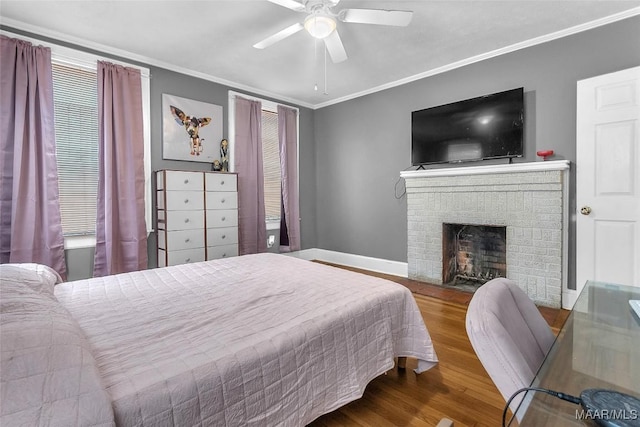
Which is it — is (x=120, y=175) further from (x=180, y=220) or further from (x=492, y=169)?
(x=492, y=169)

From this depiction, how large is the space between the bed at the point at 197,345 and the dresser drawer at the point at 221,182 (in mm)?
1647

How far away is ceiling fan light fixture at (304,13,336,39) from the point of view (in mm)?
2150

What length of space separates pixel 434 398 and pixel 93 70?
413 cm

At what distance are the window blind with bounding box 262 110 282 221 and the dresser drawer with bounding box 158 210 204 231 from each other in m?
1.27

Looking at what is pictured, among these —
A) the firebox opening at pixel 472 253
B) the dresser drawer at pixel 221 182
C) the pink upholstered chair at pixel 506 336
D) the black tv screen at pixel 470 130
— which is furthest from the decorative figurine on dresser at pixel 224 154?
the pink upholstered chair at pixel 506 336

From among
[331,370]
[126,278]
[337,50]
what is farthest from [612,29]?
[126,278]

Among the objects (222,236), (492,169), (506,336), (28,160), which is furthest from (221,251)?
(506,336)

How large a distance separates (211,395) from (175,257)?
263 centimetres

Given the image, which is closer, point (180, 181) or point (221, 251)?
point (180, 181)

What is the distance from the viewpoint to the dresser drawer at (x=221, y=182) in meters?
3.55

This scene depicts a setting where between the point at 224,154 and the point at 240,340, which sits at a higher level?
the point at 224,154

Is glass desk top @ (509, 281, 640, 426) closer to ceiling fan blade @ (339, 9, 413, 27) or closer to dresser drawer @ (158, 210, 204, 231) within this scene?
ceiling fan blade @ (339, 9, 413, 27)

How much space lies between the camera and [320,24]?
7.16 ft

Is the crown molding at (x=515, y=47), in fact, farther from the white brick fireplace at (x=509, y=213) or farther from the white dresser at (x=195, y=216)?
the white dresser at (x=195, y=216)
